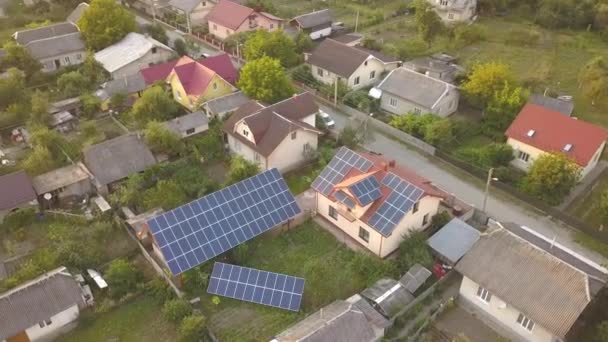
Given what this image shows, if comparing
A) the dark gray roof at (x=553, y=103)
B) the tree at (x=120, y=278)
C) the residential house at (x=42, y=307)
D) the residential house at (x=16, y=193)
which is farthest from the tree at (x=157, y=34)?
the dark gray roof at (x=553, y=103)

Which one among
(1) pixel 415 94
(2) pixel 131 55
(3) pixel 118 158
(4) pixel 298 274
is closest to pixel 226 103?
(3) pixel 118 158

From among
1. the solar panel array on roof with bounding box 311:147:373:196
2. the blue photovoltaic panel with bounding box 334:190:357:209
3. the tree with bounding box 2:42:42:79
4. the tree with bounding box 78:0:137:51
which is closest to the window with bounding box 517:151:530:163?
the solar panel array on roof with bounding box 311:147:373:196

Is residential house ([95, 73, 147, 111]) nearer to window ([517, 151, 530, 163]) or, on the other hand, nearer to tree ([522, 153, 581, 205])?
window ([517, 151, 530, 163])

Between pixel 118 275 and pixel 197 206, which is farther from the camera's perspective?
pixel 197 206

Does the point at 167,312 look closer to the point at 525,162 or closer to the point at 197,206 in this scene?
the point at 197,206

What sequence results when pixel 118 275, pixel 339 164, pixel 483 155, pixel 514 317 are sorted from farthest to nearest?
pixel 483 155 < pixel 339 164 < pixel 118 275 < pixel 514 317

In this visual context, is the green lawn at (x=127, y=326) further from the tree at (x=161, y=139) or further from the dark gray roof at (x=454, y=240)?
the dark gray roof at (x=454, y=240)

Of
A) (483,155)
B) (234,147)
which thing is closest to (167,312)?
(234,147)
